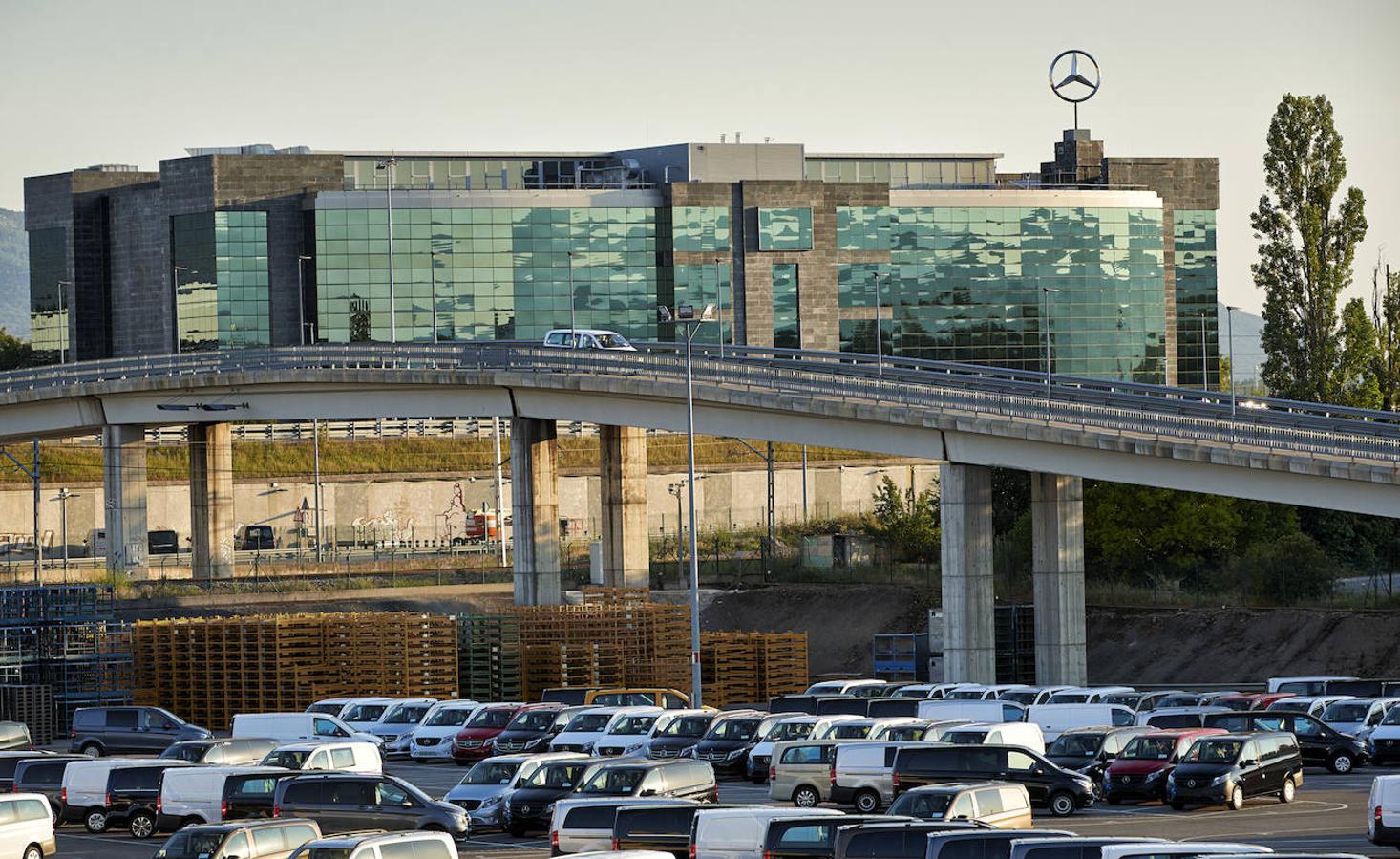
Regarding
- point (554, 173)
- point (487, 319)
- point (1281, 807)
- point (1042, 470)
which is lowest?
point (1281, 807)

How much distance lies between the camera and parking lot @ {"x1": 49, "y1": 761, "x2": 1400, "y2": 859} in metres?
35.0

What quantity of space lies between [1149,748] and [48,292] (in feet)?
376

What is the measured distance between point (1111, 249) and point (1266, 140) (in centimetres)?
4587

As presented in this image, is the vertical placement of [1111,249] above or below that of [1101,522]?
above

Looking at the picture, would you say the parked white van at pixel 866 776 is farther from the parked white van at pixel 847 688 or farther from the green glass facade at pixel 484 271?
the green glass facade at pixel 484 271

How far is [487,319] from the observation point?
128000 mm

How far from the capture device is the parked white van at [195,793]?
38844mm

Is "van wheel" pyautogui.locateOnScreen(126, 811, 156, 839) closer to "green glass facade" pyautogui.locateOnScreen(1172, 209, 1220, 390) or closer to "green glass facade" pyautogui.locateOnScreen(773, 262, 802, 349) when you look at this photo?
"green glass facade" pyautogui.locateOnScreen(773, 262, 802, 349)

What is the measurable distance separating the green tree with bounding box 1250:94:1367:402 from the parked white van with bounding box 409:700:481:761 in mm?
49886

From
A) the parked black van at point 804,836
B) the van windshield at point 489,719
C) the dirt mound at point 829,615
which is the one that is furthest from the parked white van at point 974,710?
the dirt mound at point 829,615

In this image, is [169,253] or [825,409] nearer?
[825,409]

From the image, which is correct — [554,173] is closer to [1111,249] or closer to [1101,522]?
[1111,249]

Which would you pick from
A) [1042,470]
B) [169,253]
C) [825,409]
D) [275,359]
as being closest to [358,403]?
[275,359]

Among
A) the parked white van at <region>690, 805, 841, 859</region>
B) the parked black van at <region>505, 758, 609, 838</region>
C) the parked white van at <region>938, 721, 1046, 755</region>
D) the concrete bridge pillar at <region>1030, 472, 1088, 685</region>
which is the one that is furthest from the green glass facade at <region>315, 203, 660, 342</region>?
the parked white van at <region>690, 805, 841, 859</region>
